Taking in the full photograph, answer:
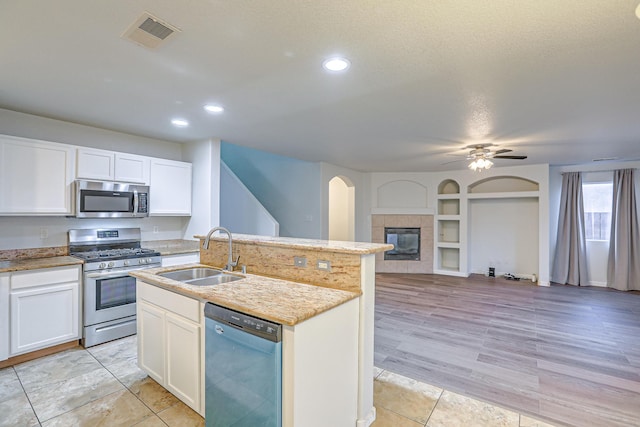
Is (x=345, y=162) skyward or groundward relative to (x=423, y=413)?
skyward

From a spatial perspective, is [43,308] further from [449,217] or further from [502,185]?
[502,185]

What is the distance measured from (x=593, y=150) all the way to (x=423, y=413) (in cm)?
491

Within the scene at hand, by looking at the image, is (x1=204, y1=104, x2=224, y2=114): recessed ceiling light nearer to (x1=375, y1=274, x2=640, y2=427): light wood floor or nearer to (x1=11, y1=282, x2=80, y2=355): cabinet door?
(x1=11, y1=282, x2=80, y2=355): cabinet door

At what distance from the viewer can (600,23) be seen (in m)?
1.64

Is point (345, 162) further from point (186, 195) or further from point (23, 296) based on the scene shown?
point (23, 296)

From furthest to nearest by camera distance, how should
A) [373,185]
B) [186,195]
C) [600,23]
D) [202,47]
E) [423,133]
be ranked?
[373,185]
[186,195]
[423,133]
[202,47]
[600,23]

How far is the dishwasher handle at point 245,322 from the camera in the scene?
1506mm

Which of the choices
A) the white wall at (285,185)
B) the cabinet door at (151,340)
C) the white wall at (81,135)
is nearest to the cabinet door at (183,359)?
the cabinet door at (151,340)

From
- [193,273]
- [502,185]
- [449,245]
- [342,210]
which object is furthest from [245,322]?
[502,185]

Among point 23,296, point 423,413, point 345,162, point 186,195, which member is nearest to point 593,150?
point 345,162

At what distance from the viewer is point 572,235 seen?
6.12 meters

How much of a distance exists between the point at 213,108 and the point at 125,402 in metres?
2.57

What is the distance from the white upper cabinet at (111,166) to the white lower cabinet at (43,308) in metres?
1.08

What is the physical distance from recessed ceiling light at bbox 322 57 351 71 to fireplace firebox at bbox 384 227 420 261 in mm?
5798
